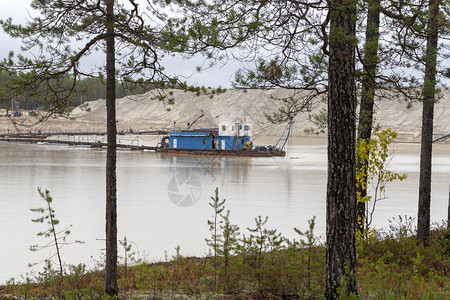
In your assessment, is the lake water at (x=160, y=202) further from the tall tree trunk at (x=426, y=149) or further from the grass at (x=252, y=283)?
the tall tree trunk at (x=426, y=149)

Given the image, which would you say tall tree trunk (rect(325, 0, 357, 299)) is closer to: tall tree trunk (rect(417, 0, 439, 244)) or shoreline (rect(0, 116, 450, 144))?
tall tree trunk (rect(417, 0, 439, 244))

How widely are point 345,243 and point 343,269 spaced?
0.99 feet

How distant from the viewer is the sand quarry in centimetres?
10394

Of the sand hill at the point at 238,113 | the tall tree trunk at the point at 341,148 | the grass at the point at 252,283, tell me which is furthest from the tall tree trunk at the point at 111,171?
the sand hill at the point at 238,113

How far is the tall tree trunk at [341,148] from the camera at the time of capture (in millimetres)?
5797

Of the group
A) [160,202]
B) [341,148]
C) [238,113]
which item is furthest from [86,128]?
[341,148]

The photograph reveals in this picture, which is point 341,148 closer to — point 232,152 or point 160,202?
point 160,202

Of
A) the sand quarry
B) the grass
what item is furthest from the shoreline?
the grass

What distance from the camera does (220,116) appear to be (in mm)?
139625

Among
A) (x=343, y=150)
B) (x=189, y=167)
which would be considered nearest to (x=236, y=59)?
(x=343, y=150)

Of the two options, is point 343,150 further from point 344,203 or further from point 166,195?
point 166,195

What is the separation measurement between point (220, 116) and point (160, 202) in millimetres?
118046

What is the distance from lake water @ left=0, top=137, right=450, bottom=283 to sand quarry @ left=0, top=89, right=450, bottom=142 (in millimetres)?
56628

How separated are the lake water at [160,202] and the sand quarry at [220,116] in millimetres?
56628
